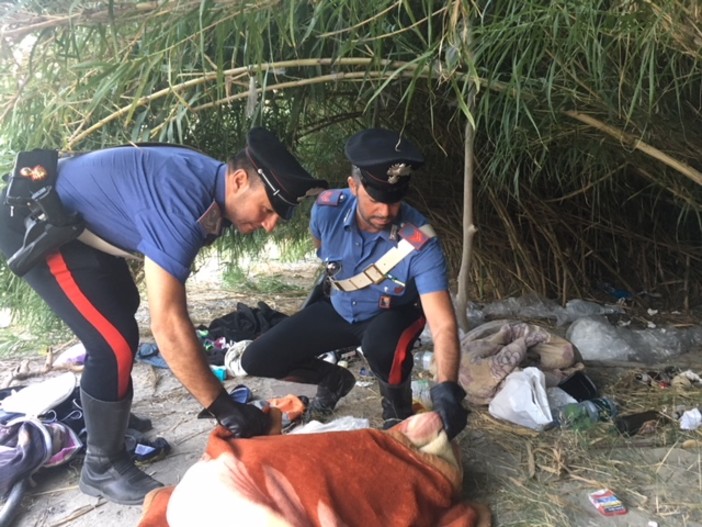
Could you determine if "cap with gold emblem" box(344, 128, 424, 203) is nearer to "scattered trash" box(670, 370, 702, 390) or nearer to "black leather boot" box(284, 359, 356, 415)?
"black leather boot" box(284, 359, 356, 415)

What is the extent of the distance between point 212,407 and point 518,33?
54.8 inches

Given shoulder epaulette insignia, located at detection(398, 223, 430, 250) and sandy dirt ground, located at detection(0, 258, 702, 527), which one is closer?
sandy dirt ground, located at detection(0, 258, 702, 527)

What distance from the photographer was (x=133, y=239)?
1.67 metres

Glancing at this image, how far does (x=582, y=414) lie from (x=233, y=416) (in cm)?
146

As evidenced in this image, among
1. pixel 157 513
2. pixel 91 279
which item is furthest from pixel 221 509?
pixel 91 279

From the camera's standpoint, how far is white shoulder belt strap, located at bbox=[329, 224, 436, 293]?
2061 millimetres

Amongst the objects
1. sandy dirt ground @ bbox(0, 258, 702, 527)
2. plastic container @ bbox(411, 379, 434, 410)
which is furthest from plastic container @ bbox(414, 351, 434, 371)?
sandy dirt ground @ bbox(0, 258, 702, 527)

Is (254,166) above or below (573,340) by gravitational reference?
above

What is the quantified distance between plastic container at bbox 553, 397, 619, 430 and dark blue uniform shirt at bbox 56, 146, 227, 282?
1.59 metres

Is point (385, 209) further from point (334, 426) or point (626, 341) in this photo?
point (626, 341)

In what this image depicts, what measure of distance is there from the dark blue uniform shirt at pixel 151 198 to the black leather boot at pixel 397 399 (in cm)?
97

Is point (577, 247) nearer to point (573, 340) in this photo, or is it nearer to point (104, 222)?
point (573, 340)

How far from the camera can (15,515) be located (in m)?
1.78

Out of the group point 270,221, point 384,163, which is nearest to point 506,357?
point 384,163
